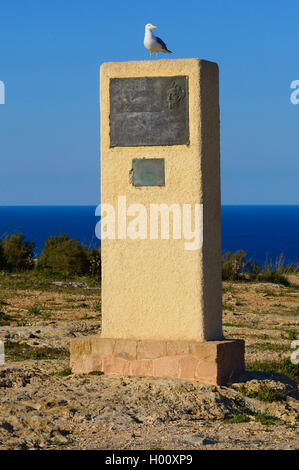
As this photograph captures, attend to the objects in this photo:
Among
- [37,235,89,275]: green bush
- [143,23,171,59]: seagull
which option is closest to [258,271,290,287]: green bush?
[37,235,89,275]: green bush

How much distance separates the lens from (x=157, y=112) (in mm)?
8180

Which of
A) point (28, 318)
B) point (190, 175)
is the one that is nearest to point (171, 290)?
point (190, 175)

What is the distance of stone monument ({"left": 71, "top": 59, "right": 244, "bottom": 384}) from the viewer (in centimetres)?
812

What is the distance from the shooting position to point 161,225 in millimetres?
8250

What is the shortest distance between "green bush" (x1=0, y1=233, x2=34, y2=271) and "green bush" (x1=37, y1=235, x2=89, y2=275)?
606mm

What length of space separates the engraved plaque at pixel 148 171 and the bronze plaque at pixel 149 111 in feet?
0.61

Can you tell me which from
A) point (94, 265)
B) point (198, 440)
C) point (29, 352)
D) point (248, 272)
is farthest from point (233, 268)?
point (198, 440)

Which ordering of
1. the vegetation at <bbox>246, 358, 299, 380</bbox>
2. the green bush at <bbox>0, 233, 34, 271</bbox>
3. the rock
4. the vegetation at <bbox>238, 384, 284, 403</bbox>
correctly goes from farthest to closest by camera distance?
the green bush at <bbox>0, 233, 34, 271</bbox>
the vegetation at <bbox>246, 358, 299, 380</bbox>
the vegetation at <bbox>238, 384, 284, 403</bbox>
the rock

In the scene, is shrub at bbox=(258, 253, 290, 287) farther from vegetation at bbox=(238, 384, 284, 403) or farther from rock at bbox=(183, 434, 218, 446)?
rock at bbox=(183, 434, 218, 446)

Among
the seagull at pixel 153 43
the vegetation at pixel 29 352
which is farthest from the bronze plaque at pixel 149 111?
the vegetation at pixel 29 352

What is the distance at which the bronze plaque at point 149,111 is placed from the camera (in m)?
8.12

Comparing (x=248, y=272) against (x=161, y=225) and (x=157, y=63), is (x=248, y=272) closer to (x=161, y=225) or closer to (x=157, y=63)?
(x=161, y=225)
